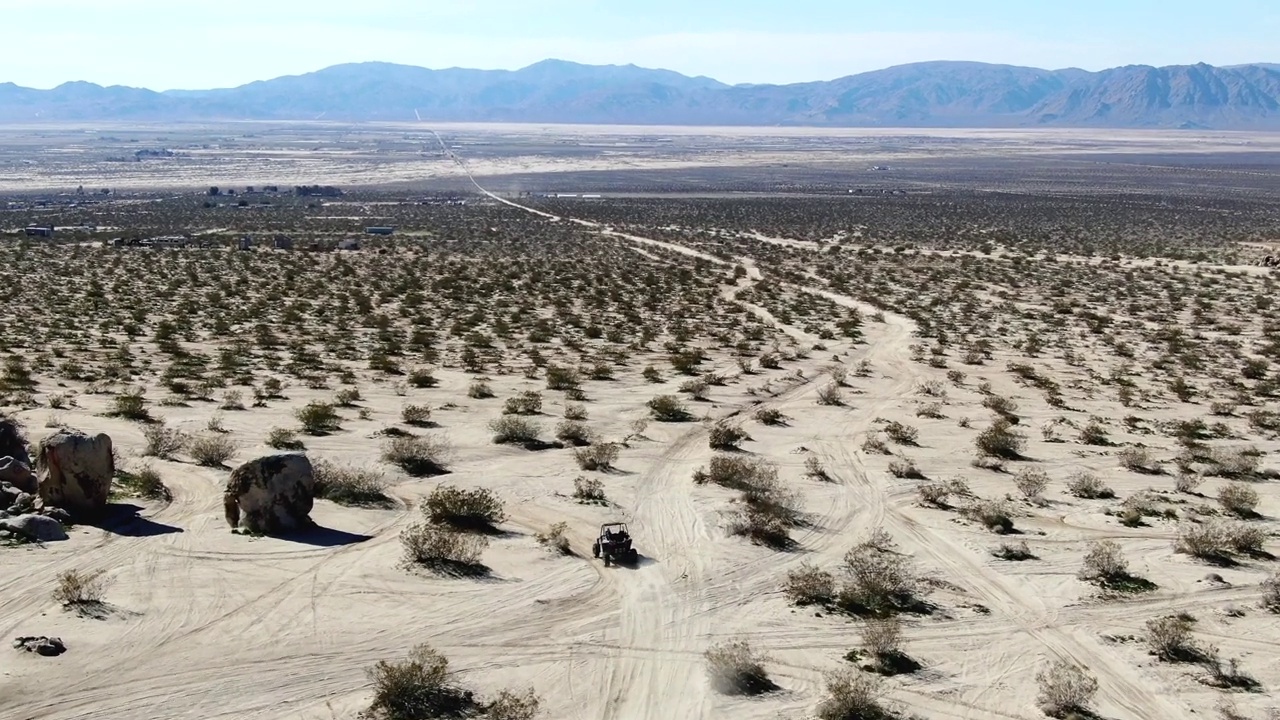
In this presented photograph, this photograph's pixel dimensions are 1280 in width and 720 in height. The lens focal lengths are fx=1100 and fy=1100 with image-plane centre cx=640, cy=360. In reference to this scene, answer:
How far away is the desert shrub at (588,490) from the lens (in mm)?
20422

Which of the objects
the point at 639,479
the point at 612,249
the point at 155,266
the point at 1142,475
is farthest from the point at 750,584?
the point at 612,249

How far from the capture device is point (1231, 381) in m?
32.2

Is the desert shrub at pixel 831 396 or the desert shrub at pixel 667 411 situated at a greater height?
the desert shrub at pixel 667 411

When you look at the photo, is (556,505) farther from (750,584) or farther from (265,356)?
(265,356)

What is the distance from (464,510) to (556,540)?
1965mm

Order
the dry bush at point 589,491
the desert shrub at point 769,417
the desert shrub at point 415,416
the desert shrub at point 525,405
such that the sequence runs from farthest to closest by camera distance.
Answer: the desert shrub at point 525,405 → the desert shrub at point 769,417 → the desert shrub at point 415,416 → the dry bush at point 589,491

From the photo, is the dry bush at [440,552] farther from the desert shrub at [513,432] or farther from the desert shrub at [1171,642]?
the desert shrub at [1171,642]

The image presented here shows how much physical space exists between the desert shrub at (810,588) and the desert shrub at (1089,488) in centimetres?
720

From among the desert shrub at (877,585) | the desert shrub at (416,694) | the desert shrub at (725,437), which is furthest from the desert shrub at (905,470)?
the desert shrub at (416,694)

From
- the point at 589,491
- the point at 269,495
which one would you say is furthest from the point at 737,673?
the point at 269,495

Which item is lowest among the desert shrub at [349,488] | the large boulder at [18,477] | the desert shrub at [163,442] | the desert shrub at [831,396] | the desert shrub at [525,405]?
the desert shrub at [831,396]

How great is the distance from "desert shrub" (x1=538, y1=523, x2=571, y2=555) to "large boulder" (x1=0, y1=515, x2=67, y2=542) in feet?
24.9

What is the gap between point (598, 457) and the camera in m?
22.5

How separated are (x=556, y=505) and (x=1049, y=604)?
8641mm
